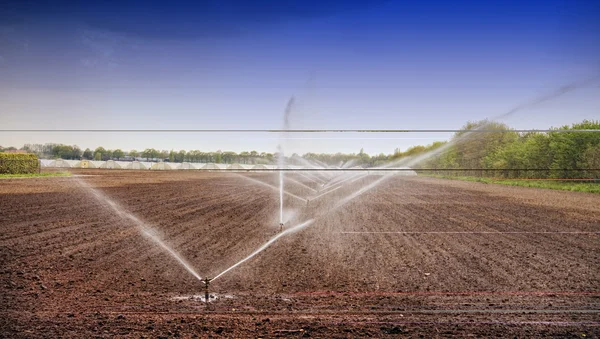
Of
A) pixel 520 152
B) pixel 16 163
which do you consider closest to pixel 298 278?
pixel 520 152

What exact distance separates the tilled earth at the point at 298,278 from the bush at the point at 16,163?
85.2 ft

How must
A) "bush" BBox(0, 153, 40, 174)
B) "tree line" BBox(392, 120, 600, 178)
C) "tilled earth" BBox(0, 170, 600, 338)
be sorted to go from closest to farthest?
"tilled earth" BBox(0, 170, 600, 338) → "tree line" BBox(392, 120, 600, 178) → "bush" BBox(0, 153, 40, 174)

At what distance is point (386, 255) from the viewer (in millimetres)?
9273

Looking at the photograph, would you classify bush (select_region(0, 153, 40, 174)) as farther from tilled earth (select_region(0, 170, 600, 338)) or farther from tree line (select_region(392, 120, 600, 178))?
tree line (select_region(392, 120, 600, 178))

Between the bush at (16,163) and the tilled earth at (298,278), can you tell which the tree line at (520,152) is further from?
the bush at (16,163)

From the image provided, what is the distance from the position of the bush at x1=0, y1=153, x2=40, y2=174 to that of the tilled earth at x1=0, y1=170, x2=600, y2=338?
85.2 feet

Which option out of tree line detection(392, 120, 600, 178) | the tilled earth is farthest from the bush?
tree line detection(392, 120, 600, 178)

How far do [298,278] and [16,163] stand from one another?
127 feet

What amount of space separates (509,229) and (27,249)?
49.5 ft

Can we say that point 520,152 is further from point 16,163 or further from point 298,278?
point 16,163

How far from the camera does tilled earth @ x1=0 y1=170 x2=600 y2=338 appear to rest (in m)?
5.02

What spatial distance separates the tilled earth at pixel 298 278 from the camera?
5.02 meters

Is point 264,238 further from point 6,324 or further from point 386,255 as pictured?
point 6,324

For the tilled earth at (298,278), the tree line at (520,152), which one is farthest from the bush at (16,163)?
the tree line at (520,152)
